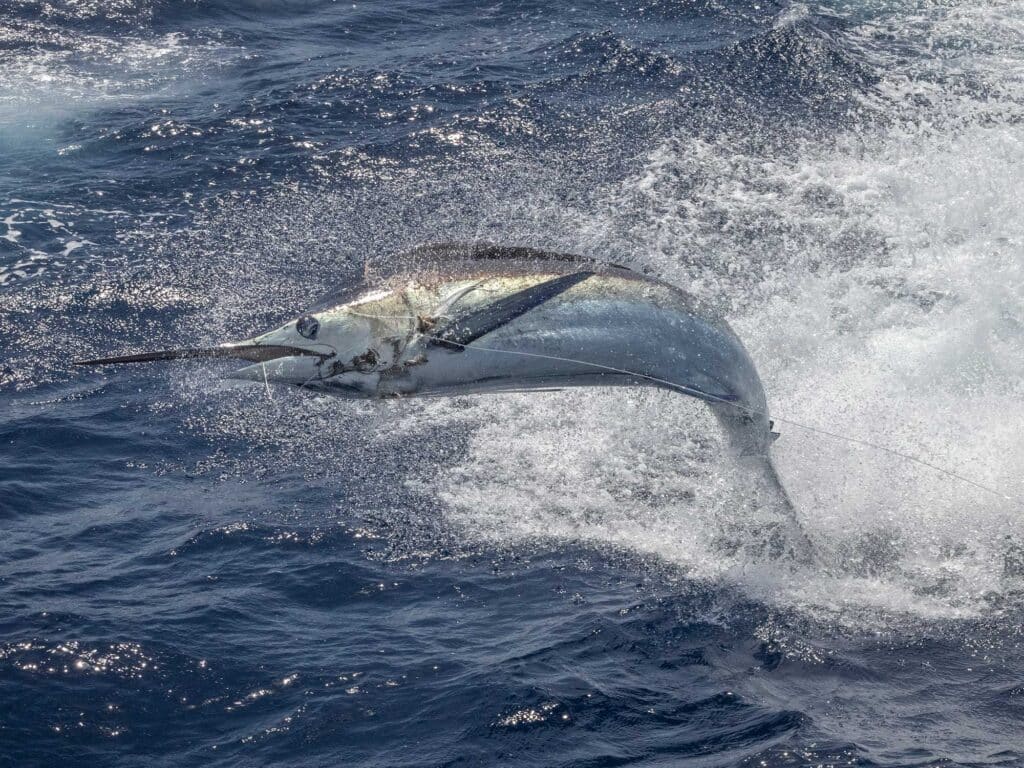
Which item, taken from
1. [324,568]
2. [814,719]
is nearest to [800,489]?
[814,719]

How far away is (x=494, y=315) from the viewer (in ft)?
19.5

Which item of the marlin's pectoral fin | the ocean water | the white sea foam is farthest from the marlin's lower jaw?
the white sea foam

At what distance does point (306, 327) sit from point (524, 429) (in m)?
4.01

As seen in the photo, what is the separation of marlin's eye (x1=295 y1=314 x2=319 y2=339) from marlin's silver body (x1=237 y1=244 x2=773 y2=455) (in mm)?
16

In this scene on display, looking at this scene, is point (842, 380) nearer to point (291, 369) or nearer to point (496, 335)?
point (496, 335)

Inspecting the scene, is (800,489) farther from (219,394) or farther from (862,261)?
(219,394)

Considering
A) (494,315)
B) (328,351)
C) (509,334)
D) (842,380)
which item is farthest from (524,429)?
(328,351)

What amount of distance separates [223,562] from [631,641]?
2.90 m

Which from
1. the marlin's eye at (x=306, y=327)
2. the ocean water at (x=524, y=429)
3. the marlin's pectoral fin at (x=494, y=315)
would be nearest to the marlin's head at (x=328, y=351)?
the marlin's eye at (x=306, y=327)

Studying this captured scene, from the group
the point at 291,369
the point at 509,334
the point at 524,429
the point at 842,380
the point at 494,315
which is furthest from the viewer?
the point at 842,380

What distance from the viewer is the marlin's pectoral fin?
19.2 feet

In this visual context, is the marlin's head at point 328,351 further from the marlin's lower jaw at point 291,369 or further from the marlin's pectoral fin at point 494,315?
the marlin's pectoral fin at point 494,315

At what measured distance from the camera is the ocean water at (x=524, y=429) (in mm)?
6391

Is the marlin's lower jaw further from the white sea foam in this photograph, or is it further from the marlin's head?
the white sea foam
